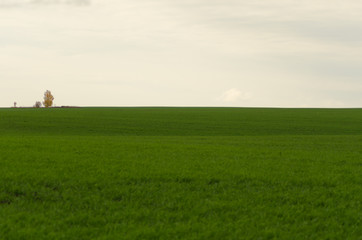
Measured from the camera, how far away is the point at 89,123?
122 ft

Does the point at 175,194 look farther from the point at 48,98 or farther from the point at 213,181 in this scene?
the point at 48,98

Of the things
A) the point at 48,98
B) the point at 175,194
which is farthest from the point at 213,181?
the point at 48,98

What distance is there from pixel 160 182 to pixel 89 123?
2966cm

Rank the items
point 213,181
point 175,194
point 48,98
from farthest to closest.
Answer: point 48,98 → point 213,181 → point 175,194

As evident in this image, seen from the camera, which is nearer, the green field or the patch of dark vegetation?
the green field

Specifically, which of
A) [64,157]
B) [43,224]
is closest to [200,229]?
[43,224]

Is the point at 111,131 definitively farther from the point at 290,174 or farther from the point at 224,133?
the point at 290,174

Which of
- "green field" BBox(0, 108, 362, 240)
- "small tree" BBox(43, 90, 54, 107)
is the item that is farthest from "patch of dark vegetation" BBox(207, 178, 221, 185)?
"small tree" BBox(43, 90, 54, 107)

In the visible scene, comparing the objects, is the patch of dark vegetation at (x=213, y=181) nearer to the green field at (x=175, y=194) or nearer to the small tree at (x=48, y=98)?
the green field at (x=175, y=194)

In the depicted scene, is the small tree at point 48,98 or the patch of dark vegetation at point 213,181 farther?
the small tree at point 48,98

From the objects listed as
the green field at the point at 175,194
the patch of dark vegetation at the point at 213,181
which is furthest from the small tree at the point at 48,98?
the patch of dark vegetation at the point at 213,181

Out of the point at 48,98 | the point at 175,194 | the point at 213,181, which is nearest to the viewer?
the point at 175,194

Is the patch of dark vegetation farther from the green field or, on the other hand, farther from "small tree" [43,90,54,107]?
"small tree" [43,90,54,107]

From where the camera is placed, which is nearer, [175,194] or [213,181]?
[175,194]
